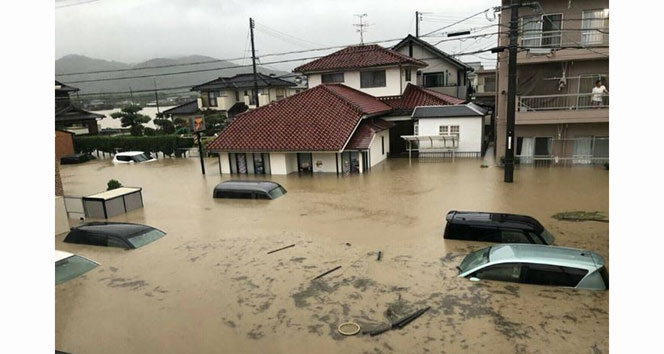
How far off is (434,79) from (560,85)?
15.2 metres

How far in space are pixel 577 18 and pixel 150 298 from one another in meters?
21.9

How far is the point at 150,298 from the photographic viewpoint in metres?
9.17

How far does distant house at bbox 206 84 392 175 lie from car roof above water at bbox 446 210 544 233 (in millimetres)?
10700

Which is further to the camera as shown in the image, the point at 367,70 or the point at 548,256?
the point at 367,70

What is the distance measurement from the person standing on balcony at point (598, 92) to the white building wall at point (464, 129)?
20.2 feet

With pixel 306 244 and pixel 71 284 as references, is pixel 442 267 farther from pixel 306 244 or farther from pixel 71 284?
pixel 71 284

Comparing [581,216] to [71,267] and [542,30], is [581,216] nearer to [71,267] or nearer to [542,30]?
[542,30]

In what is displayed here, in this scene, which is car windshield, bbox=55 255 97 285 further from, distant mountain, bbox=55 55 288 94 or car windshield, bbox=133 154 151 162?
car windshield, bbox=133 154 151 162

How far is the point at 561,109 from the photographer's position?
2112 centimetres

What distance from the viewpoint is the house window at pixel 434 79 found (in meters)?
35.4

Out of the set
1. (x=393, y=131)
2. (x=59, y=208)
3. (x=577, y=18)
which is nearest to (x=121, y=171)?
(x=59, y=208)

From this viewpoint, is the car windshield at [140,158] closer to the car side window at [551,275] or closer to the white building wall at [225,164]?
the white building wall at [225,164]

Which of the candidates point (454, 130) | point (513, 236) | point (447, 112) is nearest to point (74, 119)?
A: point (447, 112)

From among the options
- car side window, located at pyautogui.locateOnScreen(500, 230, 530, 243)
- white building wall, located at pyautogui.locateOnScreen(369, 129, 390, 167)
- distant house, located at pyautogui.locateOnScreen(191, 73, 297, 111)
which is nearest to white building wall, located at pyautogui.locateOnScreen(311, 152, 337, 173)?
white building wall, located at pyautogui.locateOnScreen(369, 129, 390, 167)
